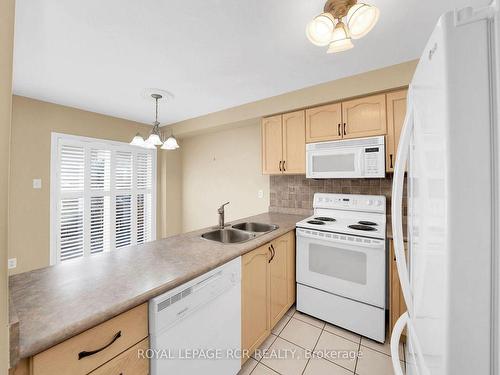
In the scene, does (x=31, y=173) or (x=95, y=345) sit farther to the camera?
(x=31, y=173)

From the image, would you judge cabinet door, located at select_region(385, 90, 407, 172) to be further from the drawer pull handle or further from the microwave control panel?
the drawer pull handle

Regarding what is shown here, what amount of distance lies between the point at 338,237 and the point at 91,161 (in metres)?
3.34

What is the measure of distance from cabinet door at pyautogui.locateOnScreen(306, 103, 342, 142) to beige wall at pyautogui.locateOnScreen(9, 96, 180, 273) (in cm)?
305

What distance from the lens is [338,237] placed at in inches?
69.1

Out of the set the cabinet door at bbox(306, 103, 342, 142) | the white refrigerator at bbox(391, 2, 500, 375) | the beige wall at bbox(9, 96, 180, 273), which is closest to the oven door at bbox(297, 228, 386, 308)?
the cabinet door at bbox(306, 103, 342, 142)

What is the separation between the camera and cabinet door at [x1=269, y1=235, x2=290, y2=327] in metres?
1.73

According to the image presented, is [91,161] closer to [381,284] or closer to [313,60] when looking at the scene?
[313,60]

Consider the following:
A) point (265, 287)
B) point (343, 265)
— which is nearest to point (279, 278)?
point (265, 287)

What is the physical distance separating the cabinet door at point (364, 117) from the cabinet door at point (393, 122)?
4cm

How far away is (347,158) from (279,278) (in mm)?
1274

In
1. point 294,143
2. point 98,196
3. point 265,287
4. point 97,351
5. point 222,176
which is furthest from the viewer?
point 222,176

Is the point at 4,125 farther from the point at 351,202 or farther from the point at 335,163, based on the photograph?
the point at 351,202

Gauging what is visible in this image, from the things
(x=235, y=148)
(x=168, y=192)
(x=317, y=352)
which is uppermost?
(x=235, y=148)

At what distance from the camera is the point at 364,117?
197 centimetres
